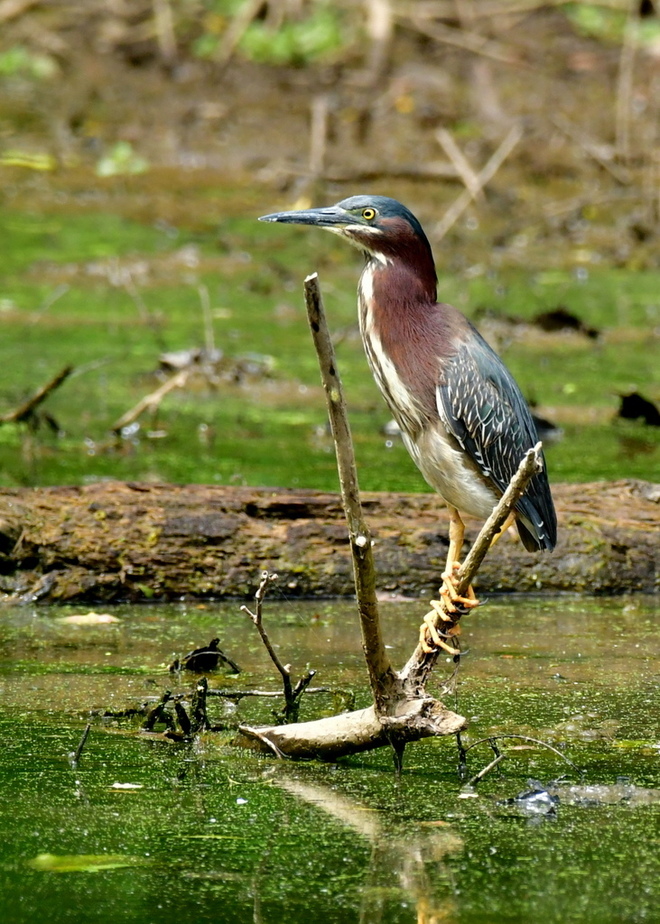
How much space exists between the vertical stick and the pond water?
273 millimetres

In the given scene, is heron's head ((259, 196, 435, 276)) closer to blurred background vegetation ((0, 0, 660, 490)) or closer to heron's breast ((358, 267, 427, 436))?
heron's breast ((358, 267, 427, 436))

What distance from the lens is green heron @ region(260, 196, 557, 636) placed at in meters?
4.47

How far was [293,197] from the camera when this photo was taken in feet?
40.1

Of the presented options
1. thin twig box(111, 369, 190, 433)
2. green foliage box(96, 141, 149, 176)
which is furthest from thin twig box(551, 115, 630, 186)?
thin twig box(111, 369, 190, 433)

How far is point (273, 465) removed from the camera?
6781 millimetres

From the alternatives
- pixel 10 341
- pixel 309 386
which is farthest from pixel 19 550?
pixel 10 341

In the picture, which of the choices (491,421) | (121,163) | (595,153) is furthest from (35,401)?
(595,153)

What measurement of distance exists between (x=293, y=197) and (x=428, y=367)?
26.2 ft

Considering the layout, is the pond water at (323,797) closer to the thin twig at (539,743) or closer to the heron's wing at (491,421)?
the thin twig at (539,743)

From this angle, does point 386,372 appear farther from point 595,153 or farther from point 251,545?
point 595,153

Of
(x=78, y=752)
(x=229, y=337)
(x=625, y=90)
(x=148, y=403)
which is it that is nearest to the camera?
(x=78, y=752)

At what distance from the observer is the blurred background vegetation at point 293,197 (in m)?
8.33

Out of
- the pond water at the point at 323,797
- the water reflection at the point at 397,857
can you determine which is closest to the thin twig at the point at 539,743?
the pond water at the point at 323,797

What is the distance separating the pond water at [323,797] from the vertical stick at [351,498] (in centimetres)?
27
